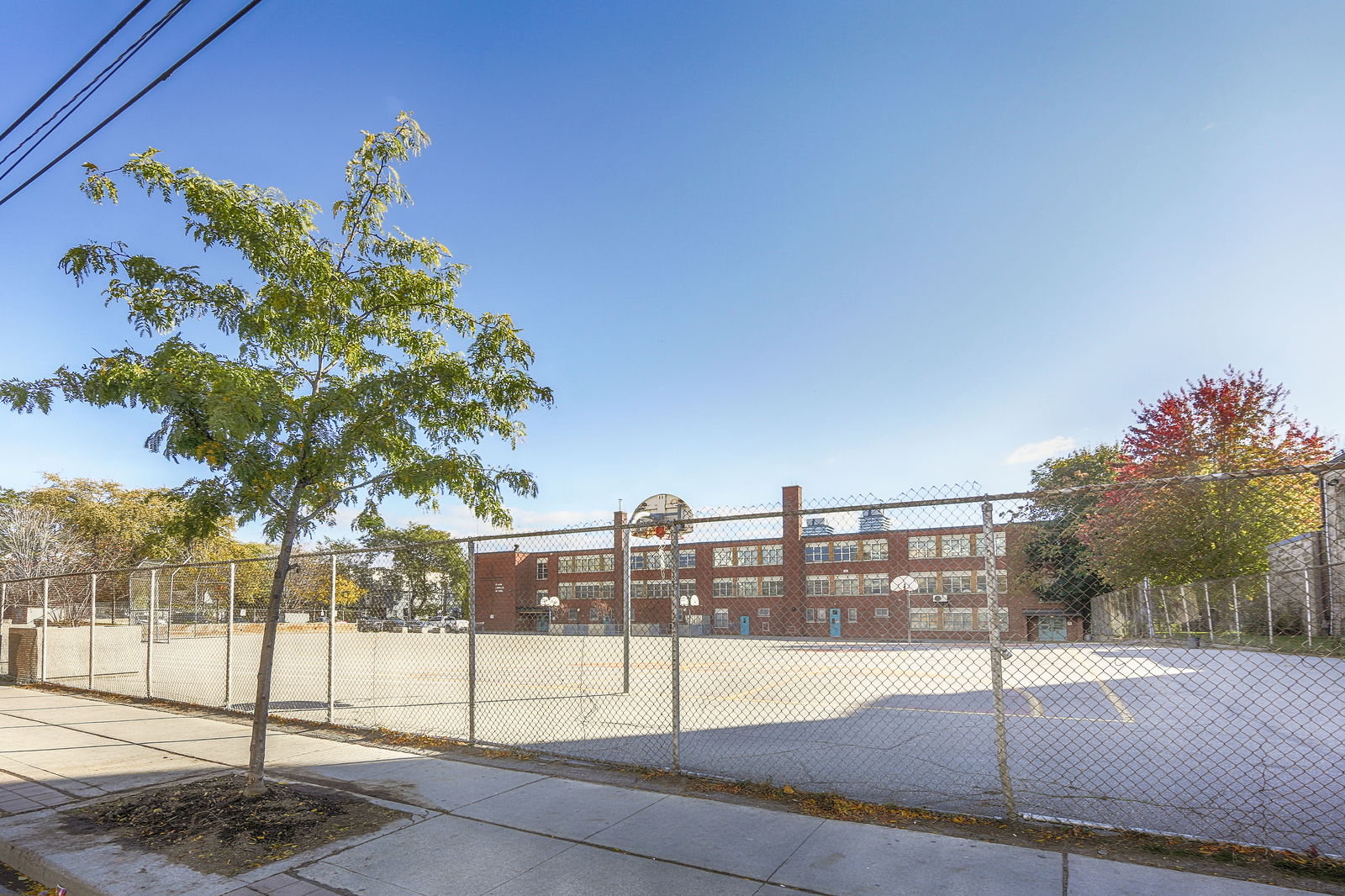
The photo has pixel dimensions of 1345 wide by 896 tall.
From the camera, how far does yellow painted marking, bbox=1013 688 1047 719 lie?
38.1 ft

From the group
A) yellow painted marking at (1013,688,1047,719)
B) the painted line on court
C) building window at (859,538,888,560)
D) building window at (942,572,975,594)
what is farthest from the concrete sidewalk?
yellow painted marking at (1013,688,1047,719)

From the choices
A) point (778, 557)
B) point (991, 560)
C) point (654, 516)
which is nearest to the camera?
point (991, 560)

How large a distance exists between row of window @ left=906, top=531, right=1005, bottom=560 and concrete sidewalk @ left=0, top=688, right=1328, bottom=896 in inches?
126

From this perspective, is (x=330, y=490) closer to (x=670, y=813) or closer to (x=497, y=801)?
(x=497, y=801)

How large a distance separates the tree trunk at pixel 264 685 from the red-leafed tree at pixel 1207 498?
900 inches

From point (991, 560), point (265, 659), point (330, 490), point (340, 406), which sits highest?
point (340, 406)

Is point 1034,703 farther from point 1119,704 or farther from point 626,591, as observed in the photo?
point 626,591

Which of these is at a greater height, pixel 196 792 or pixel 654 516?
pixel 654 516

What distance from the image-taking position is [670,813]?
220 inches

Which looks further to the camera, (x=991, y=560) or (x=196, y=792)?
(x=196, y=792)

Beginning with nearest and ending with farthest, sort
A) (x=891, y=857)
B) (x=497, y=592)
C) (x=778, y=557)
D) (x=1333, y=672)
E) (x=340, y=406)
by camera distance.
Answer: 1. (x=891, y=857)
2. (x=340, y=406)
3. (x=1333, y=672)
4. (x=778, y=557)
5. (x=497, y=592)

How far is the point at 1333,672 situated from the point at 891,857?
61.9 feet

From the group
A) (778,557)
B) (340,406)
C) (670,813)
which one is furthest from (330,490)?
(778,557)

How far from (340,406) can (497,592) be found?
5135 centimetres
